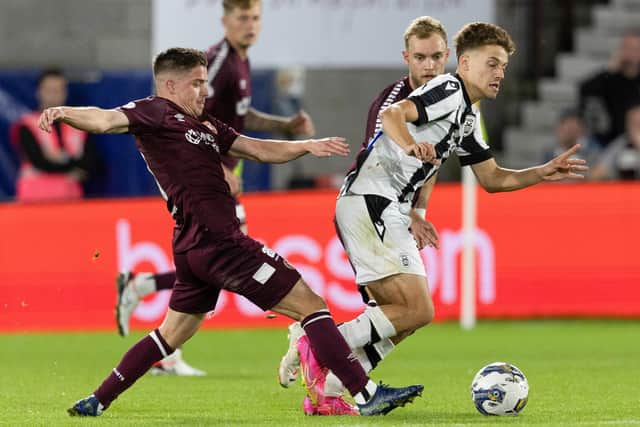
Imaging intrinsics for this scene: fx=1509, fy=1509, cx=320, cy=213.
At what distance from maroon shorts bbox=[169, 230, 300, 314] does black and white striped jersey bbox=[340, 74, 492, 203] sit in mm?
697

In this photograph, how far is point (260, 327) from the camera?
14055 millimetres

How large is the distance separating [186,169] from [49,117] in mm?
833

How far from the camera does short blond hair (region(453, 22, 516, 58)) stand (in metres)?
7.43

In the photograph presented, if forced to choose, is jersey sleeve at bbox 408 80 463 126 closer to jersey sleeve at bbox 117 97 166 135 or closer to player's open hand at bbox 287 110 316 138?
jersey sleeve at bbox 117 97 166 135

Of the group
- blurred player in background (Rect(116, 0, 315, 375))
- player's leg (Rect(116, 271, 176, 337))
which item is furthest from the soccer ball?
player's leg (Rect(116, 271, 176, 337))

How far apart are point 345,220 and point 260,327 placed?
6593 mm

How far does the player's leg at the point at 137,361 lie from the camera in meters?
7.32

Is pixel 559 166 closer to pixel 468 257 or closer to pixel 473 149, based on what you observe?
pixel 473 149

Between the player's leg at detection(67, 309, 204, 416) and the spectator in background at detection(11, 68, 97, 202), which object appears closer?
the player's leg at detection(67, 309, 204, 416)

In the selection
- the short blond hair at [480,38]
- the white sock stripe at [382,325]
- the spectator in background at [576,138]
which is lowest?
the spectator in background at [576,138]

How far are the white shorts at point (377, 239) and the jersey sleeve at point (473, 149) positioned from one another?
1.59 ft

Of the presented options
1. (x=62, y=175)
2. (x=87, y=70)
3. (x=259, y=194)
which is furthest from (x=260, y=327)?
Result: (x=87, y=70)

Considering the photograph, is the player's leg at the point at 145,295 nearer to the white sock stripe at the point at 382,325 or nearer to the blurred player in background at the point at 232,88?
the blurred player in background at the point at 232,88

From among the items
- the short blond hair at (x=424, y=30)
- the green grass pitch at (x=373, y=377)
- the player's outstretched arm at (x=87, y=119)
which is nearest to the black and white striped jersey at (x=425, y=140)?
the short blond hair at (x=424, y=30)
